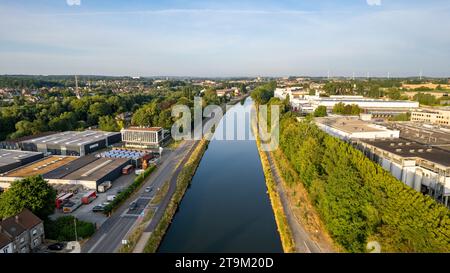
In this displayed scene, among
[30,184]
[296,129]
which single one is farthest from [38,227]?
[296,129]

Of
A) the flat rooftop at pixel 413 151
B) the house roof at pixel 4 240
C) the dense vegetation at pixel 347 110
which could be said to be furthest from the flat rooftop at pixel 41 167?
the dense vegetation at pixel 347 110

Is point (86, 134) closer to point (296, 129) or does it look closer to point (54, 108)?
point (54, 108)

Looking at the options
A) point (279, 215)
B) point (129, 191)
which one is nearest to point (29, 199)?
point (129, 191)

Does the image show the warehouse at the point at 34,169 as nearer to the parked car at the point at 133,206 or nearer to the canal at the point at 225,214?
the parked car at the point at 133,206

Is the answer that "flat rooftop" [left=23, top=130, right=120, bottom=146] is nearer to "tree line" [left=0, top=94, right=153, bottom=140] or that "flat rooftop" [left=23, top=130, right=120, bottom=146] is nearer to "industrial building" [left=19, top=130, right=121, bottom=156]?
"industrial building" [left=19, top=130, right=121, bottom=156]

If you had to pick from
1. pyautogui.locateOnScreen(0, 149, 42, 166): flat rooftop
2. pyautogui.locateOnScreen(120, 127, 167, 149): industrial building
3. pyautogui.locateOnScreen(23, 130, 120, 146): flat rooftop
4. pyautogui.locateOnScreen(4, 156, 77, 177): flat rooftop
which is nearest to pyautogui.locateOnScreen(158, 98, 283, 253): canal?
pyautogui.locateOnScreen(120, 127, 167, 149): industrial building

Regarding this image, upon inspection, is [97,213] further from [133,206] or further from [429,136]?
[429,136]
